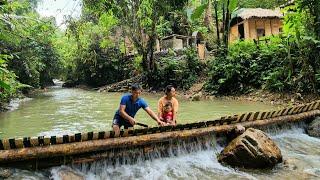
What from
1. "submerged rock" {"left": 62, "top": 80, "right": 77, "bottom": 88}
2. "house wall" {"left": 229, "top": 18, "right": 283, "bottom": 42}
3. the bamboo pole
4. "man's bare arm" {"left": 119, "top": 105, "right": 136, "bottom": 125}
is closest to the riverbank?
the bamboo pole

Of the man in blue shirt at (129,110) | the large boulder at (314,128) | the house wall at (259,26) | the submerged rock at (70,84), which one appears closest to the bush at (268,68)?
the large boulder at (314,128)

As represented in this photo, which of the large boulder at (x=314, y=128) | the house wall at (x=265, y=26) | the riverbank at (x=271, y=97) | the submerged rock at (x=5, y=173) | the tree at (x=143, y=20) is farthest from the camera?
the house wall at (x=265, y=26)

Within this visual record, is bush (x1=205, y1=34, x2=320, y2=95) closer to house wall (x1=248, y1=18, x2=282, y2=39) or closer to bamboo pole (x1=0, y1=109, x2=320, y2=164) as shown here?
bamboo pole (x1=0, y1=109, x2=320, y2=164)

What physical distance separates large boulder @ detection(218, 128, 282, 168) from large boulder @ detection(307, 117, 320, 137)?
3114mm

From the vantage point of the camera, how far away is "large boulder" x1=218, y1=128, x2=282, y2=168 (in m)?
7.56

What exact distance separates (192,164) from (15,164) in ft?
12.1

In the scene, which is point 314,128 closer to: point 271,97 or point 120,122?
point 120,122

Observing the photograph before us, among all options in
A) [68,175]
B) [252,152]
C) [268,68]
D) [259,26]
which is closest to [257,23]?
[259,26]

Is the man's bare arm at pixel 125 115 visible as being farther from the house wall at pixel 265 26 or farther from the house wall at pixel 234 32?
the house wall at pixel 234 32

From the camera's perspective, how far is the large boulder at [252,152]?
24.8 feet

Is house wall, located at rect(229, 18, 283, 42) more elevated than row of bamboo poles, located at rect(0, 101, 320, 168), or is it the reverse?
house wall, located at rect(229, 18, 283, 42)

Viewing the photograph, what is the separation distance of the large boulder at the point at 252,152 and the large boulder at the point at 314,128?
10.2ft

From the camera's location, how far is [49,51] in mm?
37219

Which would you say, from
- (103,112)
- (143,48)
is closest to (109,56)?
(143,48)
